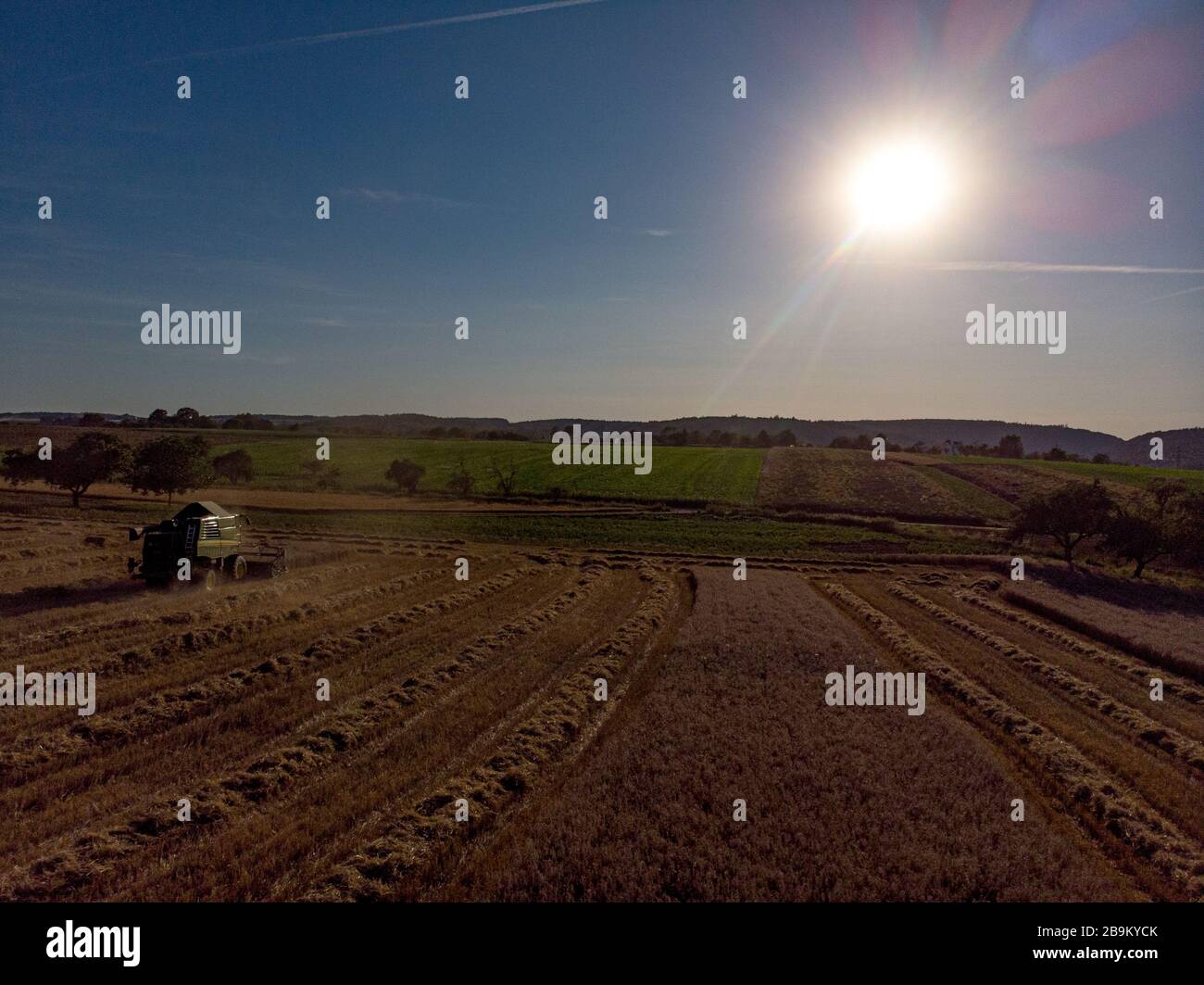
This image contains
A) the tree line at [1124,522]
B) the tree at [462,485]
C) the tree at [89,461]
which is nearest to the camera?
the tree line at [1124,522]

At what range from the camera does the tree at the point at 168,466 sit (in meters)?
49.5

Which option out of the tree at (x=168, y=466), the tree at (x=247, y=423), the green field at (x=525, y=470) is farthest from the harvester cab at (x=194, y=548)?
the tree at (x=247, y=423)

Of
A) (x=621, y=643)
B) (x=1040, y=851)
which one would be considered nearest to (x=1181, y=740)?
(x=1040, y=851)

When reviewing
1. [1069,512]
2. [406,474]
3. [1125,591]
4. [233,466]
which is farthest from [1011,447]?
[233,466]

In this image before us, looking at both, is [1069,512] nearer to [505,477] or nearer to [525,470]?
[505,477]

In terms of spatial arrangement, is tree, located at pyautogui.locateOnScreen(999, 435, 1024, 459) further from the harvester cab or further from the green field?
the harvester cab

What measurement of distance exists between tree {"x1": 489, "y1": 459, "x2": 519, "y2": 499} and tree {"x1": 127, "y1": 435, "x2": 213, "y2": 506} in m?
31.6

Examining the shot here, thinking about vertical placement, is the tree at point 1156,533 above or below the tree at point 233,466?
below

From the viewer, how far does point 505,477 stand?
87.2 meters

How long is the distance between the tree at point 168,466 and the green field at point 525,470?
29.5 metres

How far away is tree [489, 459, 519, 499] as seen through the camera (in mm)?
77188

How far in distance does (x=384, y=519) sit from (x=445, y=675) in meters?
40.5

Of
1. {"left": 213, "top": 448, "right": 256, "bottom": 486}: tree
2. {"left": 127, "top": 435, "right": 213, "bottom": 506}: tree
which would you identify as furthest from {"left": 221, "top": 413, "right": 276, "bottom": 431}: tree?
{"left": 127, "top": 435, "right": 213, "bottom": 506}: tree

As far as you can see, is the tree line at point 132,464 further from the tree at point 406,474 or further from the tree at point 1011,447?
the tree at point 1011,447
